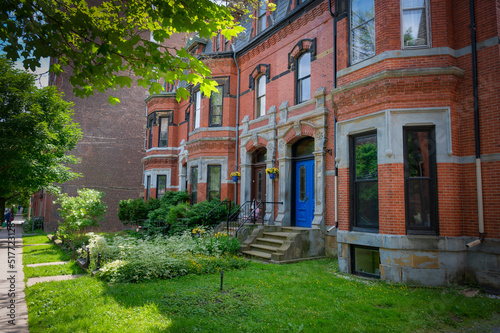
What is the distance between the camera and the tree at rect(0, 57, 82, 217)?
1435cm

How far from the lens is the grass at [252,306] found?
506 centimetres

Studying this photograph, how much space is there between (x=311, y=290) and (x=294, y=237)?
3643mm

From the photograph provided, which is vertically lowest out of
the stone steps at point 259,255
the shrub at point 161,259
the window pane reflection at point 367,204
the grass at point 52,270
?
the grass at point 52,270

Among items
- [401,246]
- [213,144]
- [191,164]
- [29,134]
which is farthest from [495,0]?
[29,134]

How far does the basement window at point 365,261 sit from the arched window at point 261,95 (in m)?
8.43

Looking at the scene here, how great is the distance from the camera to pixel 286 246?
1045cm

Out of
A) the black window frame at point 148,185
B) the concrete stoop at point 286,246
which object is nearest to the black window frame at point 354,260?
the concrete stoop at point 286,246

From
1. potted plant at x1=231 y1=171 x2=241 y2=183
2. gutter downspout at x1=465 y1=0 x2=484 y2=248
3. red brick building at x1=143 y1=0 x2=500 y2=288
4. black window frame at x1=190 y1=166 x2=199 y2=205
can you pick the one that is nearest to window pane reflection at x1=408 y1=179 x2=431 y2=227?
red brick building at x1=143 y1=0 x2=500 y2=288

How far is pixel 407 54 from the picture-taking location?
812 cm

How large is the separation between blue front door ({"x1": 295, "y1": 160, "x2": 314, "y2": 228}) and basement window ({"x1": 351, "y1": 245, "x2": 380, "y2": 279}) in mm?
3601

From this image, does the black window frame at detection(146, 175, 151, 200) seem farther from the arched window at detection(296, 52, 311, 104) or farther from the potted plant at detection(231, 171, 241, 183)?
the arched window at detection(296, 52, 311, 104)

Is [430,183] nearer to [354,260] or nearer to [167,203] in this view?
[354,260]

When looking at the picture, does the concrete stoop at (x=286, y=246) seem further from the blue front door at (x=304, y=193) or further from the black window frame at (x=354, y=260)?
the black window frame at (x=354, y=260)

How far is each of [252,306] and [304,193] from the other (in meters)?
7.48
